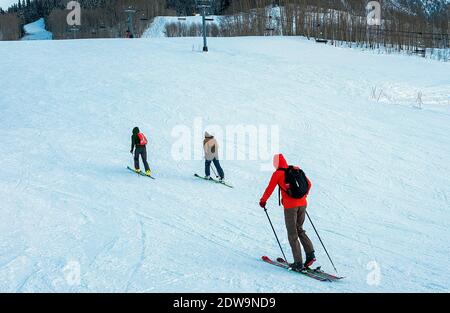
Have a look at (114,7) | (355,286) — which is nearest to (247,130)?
(355,286)

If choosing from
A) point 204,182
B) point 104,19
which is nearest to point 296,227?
point 204,182

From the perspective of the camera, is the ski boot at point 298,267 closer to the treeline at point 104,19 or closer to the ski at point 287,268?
the ski at point 287,268

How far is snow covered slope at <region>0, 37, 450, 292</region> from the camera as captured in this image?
6.39 m

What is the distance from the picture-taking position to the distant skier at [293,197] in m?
5.86

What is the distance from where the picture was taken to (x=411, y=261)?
7008 mm

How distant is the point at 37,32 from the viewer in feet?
305

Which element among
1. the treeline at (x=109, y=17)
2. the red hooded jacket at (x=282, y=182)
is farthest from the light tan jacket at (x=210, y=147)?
the treeline at (x=109, y=17)

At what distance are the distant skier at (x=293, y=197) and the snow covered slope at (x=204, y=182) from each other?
348 mm

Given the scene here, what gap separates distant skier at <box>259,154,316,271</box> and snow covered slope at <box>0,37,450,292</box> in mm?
348

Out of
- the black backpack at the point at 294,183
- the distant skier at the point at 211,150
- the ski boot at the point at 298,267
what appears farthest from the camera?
the distant skier at the point at 211,150

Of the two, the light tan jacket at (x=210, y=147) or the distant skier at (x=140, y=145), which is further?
the distant skier at (x=140, y=145)

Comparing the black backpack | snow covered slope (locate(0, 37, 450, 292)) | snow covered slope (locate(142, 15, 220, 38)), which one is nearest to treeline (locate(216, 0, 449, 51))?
snow covered slope (locate(142, 15, 220, 38))

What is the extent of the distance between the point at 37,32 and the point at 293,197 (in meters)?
97.8

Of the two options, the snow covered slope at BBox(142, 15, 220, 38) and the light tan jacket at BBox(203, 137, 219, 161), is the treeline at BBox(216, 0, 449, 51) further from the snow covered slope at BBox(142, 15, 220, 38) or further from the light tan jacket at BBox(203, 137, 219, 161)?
the light tan jacket at BBox(203, 137, 219, 161)
